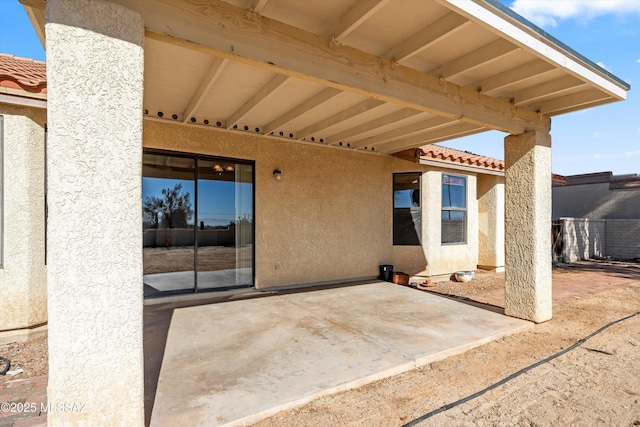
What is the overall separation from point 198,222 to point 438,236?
687 centimetres

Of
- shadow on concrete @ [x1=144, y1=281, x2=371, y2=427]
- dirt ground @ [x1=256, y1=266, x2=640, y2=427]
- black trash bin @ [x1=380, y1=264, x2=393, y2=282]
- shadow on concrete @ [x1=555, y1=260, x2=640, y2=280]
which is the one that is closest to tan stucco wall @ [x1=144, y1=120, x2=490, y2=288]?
black trash bin @ [x1=380, y1=264, x2=393, y2=282]

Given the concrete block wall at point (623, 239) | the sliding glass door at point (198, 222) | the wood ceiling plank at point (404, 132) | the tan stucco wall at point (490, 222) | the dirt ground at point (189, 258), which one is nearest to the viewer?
the wood ceiling plank at point (404, 132)

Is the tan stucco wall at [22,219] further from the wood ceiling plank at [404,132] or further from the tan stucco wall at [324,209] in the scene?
the wood ceiling plank at [404,132]

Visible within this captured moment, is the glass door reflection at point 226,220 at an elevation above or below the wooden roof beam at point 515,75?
below

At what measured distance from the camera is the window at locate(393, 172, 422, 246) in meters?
9.38

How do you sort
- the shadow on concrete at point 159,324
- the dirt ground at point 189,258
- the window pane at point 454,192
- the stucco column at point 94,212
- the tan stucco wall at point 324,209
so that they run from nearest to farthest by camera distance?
1. the stucco column at point 94,212
2. the shadow on concrete at point 159,324
3. the tan stucco wall at point 324,209
4. the dirt ground at point 189,258
5. the window pane at point 454,192

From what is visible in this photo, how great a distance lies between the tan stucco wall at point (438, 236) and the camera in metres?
9.31

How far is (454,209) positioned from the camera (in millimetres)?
10062

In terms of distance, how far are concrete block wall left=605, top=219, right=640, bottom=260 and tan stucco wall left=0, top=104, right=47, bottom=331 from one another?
21.3 m

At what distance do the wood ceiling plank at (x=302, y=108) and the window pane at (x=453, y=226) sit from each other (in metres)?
6.01

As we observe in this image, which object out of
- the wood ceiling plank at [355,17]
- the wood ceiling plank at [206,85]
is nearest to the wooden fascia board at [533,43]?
the wood ceiling plank at [355,17]

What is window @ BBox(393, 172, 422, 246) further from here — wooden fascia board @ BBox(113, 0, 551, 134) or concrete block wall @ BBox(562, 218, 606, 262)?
concrete block wall @ BBox(562, 218, 606, 262)

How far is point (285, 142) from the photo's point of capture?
771 centimetres

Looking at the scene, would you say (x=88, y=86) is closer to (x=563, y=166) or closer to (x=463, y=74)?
(x=463, y=74)
